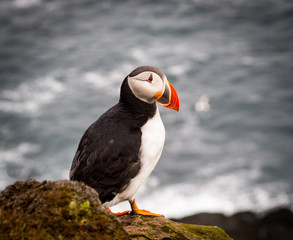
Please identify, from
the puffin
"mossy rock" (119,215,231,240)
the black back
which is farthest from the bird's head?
"mossy rock" (119,215,231,240)

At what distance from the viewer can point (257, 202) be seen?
1620cm

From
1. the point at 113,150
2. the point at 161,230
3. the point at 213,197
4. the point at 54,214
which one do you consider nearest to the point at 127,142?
the point at 113,150

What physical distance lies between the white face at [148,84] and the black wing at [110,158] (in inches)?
18.3

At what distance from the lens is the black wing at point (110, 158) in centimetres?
507

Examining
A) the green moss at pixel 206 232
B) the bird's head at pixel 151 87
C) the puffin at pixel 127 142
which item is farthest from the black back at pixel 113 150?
the green moss at pixel 206 232

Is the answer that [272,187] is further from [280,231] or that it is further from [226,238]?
[226,238]

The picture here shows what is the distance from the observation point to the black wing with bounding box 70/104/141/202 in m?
5.07

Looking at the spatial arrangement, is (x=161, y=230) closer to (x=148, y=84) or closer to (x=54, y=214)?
(x=54, y=214)

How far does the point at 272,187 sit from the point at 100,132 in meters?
13.9

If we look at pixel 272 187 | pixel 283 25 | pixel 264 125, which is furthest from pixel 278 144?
A: pixel 283 25

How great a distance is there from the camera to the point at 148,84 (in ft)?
16.8

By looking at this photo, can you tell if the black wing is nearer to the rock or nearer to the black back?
the black back

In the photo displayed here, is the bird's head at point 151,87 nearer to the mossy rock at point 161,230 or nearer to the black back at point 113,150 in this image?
the black back at point 113,150

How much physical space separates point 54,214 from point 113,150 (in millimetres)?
1784
